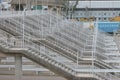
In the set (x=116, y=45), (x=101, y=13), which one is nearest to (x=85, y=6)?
(x=101, y=13)

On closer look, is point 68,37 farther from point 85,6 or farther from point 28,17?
point 85,6

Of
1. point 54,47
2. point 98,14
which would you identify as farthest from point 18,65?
point 98,14

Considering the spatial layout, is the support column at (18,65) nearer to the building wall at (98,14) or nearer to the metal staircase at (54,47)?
the metal staircase at (54,47)

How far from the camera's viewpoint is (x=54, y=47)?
38.6 m

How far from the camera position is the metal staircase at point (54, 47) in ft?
98.9

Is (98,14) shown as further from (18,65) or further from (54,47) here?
(18,65)

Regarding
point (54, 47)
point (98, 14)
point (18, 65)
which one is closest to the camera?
point (18, 65)

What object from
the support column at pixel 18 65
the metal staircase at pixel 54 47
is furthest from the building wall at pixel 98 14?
the support column at pixel 18 65

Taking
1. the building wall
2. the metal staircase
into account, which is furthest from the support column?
the building wall

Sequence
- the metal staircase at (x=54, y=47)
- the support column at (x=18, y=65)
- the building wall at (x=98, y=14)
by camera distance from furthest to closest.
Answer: the building wall at (x=98, y=14) → the support column at (x=18, y=65) → the metal staircase at (x=54, y=47)

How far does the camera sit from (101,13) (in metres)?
113

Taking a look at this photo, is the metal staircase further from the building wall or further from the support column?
the building wall

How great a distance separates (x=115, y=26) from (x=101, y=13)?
30.1m

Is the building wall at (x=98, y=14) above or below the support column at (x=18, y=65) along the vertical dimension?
below
